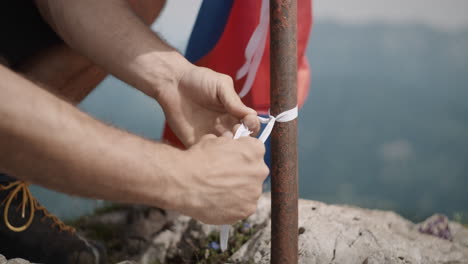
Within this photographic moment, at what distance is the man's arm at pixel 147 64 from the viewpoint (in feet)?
3.61

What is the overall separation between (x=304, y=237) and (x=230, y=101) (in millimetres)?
496

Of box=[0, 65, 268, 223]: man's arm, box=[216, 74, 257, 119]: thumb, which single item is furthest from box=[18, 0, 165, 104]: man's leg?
box=[0, 65, 268, 223]: man's arm

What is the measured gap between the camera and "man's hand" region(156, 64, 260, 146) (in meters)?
1.04

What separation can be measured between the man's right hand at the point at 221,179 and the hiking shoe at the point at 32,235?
665 millimetres

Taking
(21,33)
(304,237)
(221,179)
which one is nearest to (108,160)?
(221,179)

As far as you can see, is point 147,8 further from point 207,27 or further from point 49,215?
point 49,215

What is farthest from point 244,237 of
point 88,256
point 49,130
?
point 49,130

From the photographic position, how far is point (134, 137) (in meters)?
0.80

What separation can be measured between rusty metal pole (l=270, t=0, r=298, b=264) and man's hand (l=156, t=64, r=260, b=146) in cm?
10

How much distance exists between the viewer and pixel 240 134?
0.98 meters

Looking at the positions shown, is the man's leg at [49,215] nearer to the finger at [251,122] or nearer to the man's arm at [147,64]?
the man's arm at [147,64]

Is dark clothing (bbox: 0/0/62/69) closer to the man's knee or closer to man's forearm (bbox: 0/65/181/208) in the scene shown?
the man's knee

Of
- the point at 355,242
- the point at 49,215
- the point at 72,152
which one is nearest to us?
the point at 72,152

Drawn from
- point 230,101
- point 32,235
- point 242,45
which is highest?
point 242,45
